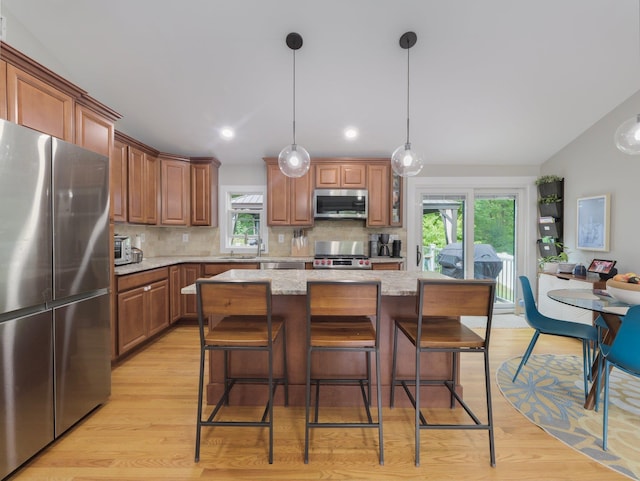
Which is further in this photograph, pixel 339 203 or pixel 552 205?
pixel 339 203

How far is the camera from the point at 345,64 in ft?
9.05

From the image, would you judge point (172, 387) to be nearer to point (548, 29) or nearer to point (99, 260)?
point (99, 260)

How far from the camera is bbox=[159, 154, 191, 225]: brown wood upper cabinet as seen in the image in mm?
3932

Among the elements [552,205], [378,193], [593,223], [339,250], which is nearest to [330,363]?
[339,250]

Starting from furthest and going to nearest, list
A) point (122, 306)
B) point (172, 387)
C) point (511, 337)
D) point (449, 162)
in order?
point (449, 162), point (511, 337), point (122, 306), point (172, 387)

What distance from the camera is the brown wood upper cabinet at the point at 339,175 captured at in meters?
4.18

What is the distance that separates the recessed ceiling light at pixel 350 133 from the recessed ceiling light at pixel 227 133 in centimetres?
148

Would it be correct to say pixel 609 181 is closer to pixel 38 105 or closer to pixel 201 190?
pixel 201 190

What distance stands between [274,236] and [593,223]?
4.20 metres

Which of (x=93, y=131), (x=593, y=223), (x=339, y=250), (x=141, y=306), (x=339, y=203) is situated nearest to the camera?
(x=93, y=131)

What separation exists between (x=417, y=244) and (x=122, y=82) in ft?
13.9

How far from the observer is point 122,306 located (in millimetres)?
2686

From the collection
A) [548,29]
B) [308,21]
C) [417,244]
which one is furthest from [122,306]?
[548,29]

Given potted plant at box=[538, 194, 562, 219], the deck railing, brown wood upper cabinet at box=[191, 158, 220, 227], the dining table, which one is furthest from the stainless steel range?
potted plant at box=[538, 194, 562, 219]
